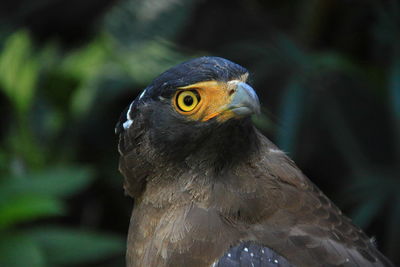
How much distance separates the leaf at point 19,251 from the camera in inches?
151

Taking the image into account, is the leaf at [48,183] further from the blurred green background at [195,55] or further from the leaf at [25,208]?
the leaf at [25,208]

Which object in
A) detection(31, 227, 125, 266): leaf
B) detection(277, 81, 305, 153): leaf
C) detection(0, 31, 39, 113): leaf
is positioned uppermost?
detection(277, 81, 305, 153): leaf

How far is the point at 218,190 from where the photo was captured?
7.95 feet

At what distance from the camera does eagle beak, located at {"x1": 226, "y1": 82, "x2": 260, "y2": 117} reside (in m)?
2.21

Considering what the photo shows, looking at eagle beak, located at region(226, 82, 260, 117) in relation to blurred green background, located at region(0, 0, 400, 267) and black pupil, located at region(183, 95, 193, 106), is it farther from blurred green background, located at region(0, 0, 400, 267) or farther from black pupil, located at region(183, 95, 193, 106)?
blurred green background, located at region(0, 0, 400, 267)

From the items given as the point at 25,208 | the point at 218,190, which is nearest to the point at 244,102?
the point at 218,190

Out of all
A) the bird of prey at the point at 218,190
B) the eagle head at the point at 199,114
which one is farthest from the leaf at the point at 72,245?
the eagle head at the point at 199,114

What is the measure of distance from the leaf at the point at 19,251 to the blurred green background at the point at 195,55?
0.25m

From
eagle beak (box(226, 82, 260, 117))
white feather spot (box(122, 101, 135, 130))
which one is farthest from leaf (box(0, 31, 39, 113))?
eagle beak (box(226, 82, 260, 117))

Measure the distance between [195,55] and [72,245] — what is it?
5.47ft

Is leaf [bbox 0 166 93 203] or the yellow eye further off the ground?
the yellow eye

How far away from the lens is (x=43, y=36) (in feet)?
19.8

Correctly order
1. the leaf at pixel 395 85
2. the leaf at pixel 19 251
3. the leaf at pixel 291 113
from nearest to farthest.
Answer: the leaf at pixel 19 251 → the leaf at pixel 395 85 → the leaf at pixel 291 113

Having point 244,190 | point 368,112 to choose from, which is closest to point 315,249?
point 244,190
